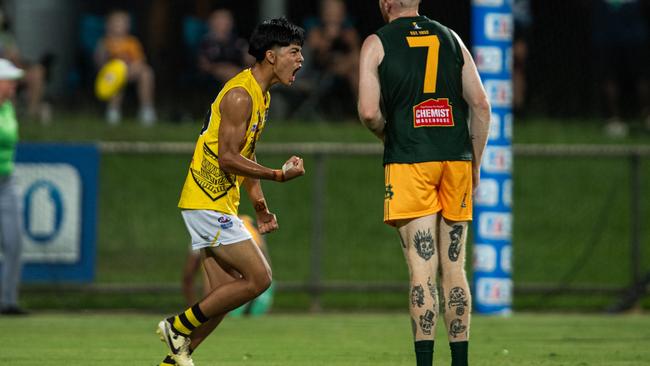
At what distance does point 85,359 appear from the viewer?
10.3 meters

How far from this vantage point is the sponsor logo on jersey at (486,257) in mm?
14367

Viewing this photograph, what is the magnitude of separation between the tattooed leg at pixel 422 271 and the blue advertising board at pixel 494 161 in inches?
224

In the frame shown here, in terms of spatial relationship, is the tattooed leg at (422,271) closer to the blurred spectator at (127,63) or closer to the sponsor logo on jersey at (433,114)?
the sponsor logo on jersey at (433,114)

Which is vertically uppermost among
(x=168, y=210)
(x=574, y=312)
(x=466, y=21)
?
(x=466, y=21)

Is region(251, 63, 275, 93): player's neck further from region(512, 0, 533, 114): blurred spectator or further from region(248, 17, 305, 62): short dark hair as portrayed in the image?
region(512, 0, 533, 114): blurred spectator

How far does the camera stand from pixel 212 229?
8836 millimetres

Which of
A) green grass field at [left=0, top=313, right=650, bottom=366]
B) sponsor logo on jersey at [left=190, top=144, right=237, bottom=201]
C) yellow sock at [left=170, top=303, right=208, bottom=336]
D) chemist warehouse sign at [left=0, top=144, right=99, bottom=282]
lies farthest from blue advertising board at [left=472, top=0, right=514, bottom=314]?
yellow sock at [left=170, top=303, right=208, bottom=336]

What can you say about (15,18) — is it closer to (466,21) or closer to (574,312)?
(466,21)

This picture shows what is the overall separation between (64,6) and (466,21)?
639cm

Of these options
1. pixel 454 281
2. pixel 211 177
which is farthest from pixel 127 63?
pixel 454 281

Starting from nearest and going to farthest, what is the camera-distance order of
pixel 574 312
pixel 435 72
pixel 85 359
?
1. pixel 435 72
2. pixel 85 359
3. pixel 574 312

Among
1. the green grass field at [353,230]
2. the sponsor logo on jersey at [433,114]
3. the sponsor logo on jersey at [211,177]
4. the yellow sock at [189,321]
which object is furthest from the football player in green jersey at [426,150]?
the green grass field at [353,230]

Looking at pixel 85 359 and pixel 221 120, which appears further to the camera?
pixel 85 359

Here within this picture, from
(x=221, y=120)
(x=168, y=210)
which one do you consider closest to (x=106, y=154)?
(x=168, y=210)
